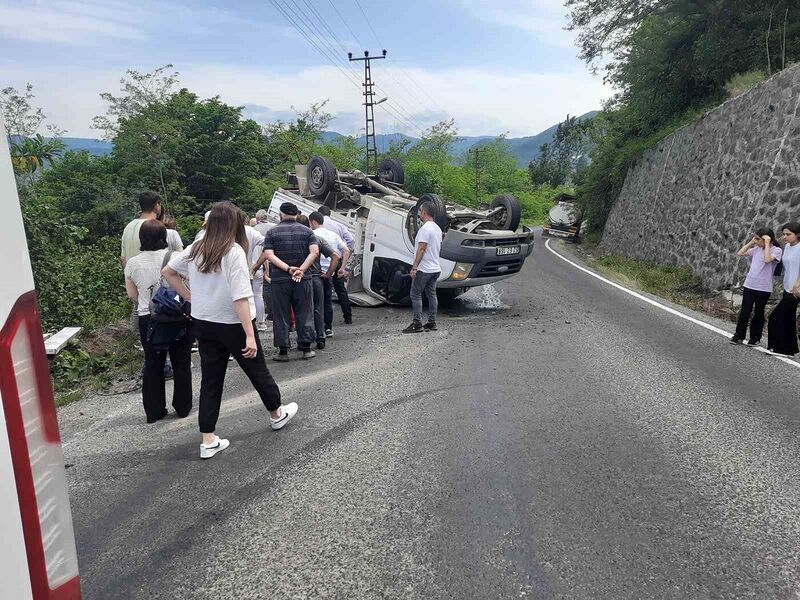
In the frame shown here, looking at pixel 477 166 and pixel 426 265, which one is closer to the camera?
pixel 426 265

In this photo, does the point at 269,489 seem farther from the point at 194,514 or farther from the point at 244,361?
the point at 244,361

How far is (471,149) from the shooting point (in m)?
76.9

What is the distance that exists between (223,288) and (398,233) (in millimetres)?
5601

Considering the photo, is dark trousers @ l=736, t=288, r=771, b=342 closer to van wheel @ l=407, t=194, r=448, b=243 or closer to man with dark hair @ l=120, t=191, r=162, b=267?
van wheel @ l=407, t=194, r=448, b=243

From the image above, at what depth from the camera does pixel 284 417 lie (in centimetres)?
426

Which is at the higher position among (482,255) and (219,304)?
(219,304)

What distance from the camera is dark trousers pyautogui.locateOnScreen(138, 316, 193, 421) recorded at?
462 cm


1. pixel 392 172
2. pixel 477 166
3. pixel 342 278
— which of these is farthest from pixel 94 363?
pixel 477 166

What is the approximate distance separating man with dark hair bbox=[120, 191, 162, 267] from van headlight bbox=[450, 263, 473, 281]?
4695mm

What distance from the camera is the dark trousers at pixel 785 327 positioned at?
6.29m

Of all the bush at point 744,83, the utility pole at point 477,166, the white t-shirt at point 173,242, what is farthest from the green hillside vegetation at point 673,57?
the utility pole at point 477,166

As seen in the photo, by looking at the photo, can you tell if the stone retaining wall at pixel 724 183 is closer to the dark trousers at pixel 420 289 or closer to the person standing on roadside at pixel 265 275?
the dark trousers at pixel 420 289

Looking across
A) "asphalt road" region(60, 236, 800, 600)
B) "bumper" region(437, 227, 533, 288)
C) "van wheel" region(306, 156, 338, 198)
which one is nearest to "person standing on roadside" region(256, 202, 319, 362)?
"asphalt road" region(60, 236, 800, 600)

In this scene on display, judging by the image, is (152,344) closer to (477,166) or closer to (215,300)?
(215,300)
